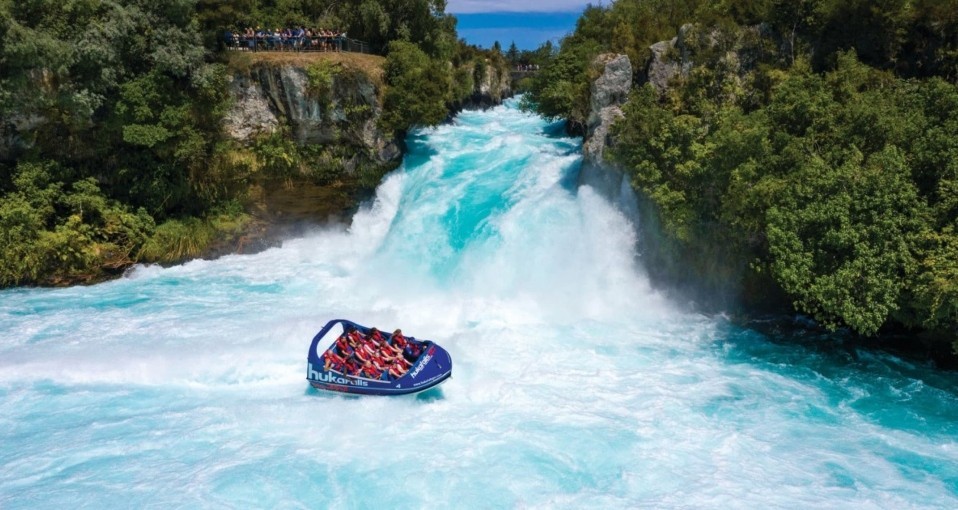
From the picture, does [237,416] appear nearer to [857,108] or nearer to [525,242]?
[525,242]

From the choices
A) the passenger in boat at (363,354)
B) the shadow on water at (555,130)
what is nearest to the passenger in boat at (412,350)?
the passenger in boat at (363,354)

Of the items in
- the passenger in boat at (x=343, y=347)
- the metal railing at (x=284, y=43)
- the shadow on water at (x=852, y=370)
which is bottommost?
the shadow on water at (x=852, y=370)

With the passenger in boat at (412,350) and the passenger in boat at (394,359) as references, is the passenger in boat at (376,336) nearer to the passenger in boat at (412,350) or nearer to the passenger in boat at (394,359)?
the passenger in boat at (394,359)

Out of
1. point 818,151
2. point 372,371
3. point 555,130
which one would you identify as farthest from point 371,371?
point 555,130

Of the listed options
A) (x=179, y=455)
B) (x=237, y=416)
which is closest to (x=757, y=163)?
(x=237, y=416)

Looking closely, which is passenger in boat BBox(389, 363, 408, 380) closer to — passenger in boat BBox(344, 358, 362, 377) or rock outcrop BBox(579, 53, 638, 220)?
passenger in boat BBox(344, 358, 362, 377)
